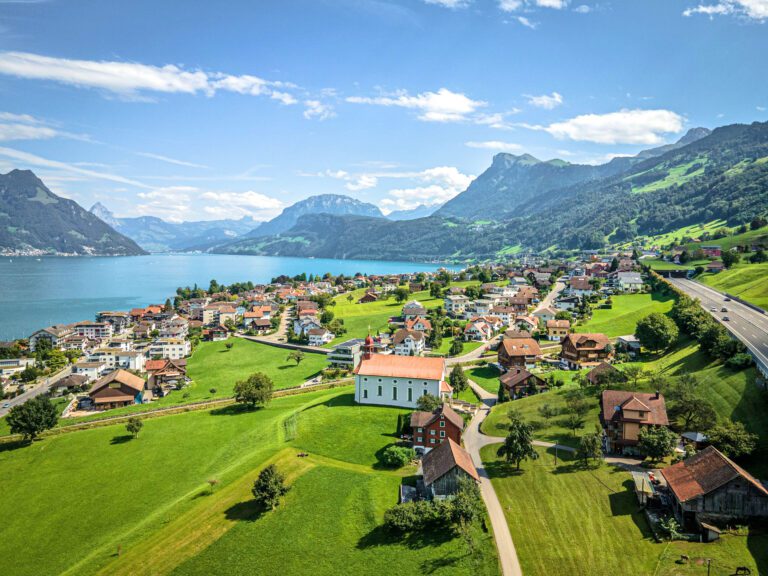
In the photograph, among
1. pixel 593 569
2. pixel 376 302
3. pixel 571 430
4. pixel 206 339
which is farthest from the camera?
pixel 376 302

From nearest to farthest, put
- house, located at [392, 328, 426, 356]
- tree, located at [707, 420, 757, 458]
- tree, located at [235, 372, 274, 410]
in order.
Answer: tree, located at [707, 420, 757, 458], tree, located at [235, 372, 274, 410], house, located at [392, 328, 426, 356]

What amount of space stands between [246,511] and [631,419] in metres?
38.7

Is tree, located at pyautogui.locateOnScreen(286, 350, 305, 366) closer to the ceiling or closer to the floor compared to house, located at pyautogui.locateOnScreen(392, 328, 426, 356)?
closer to the floor

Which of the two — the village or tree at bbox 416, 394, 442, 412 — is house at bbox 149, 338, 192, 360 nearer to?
the village

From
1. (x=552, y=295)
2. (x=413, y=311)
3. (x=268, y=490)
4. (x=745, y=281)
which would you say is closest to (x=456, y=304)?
(x=413, y=311)

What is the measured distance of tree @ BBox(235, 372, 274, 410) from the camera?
7112cm

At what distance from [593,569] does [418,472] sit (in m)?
19.8

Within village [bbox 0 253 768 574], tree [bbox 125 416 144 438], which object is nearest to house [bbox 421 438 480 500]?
village [bbox 0 253 768 574]

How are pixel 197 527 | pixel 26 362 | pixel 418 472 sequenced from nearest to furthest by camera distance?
pixel 197 527 < pixel 418 472 < pixel 26 362

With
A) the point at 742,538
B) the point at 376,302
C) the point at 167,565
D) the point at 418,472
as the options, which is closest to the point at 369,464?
the point at 418,472

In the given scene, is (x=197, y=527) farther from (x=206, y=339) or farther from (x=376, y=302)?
(x=376, y=302)

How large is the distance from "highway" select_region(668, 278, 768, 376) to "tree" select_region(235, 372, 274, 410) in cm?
6331

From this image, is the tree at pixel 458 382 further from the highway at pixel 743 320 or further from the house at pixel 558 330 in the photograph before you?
the house at pixel 558 330

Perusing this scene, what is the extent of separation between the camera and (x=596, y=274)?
6535 inches
